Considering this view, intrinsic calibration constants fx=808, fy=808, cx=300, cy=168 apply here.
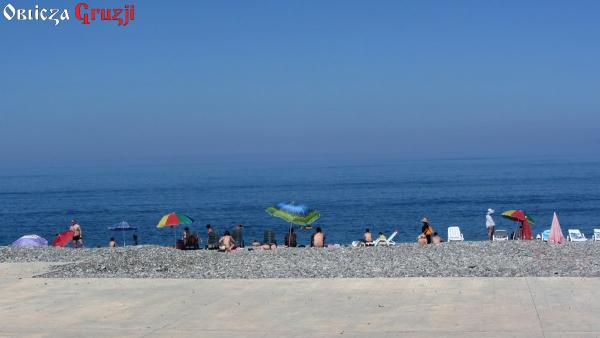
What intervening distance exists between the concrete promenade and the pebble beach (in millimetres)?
1122

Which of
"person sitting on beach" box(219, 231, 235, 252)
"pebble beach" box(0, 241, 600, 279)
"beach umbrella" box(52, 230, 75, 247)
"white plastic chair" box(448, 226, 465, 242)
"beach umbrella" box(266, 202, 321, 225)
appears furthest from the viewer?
"white plastic chair" box(448, 226, 465, 242)

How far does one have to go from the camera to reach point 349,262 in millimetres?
22203

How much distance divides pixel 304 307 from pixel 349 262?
21.8ft

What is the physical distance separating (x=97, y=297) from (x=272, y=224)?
56312mm

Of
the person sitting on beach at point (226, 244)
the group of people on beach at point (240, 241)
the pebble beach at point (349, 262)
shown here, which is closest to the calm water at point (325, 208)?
the group of people on beach at point (240, 241)

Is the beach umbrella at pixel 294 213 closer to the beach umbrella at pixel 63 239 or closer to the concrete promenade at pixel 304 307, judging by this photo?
the beach umbrella at pixel 63 239

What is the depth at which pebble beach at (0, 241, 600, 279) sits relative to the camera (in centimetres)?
1998

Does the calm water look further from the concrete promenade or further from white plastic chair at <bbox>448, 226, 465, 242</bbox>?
the concrete promenade

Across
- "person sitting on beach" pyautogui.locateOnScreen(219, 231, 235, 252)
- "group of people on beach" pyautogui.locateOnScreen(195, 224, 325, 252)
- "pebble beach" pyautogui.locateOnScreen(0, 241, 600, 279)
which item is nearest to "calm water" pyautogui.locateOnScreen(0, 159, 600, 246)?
"group of people on beach" pyautogui.locateOnScreen(195, 224, 325, 252)

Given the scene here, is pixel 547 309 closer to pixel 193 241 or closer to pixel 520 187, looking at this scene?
pixel 193 241

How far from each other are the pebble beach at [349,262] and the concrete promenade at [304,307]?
112cm

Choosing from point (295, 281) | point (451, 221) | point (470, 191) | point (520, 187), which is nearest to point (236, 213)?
point (451, 221)

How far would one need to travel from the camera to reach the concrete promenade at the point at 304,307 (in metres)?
13.6

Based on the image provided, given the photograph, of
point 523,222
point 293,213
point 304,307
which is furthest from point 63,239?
point 304,307
